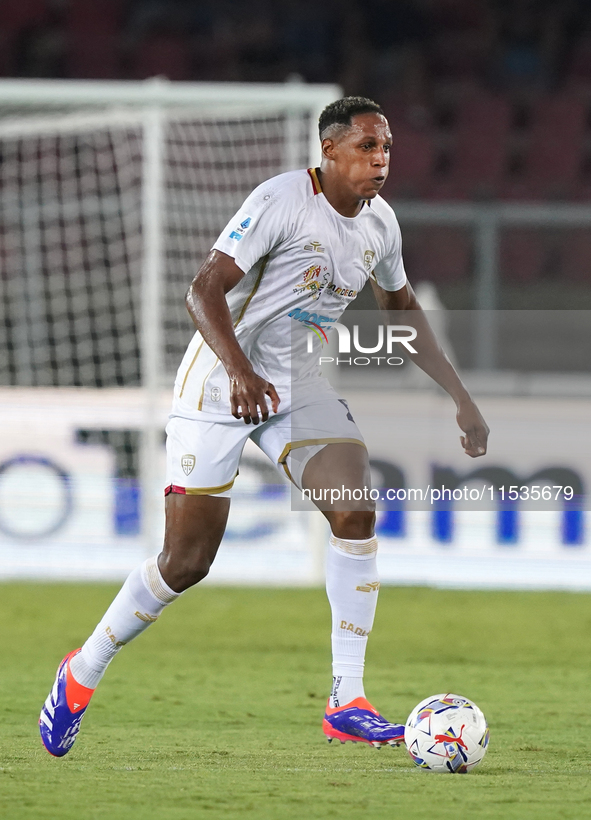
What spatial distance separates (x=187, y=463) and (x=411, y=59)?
12816 millimetres

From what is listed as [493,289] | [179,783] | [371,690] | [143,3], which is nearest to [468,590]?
[493,289]

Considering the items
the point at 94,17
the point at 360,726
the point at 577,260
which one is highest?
the point at 94,17

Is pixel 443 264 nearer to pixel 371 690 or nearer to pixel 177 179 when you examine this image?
pixel 177 179

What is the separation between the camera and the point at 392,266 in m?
4.61

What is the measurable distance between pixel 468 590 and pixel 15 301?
179 inches

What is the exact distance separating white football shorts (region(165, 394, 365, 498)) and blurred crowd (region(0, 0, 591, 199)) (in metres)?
10.9

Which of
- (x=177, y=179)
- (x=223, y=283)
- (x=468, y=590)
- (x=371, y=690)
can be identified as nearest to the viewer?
(x=223, y=283)

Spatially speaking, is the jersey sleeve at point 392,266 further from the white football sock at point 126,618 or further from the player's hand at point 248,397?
the white football sock at point 126,618

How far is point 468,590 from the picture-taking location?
9281 mm

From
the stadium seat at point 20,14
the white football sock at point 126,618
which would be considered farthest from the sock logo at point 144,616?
the stadium seat at point 20,14

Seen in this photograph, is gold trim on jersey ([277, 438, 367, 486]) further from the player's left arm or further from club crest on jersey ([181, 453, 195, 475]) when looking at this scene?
the player's left arm

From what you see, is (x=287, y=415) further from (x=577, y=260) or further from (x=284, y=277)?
(x=577, y=260)

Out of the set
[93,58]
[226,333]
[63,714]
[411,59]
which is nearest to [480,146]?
[411,59]

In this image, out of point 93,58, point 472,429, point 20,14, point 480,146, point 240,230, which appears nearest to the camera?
point 240,230
